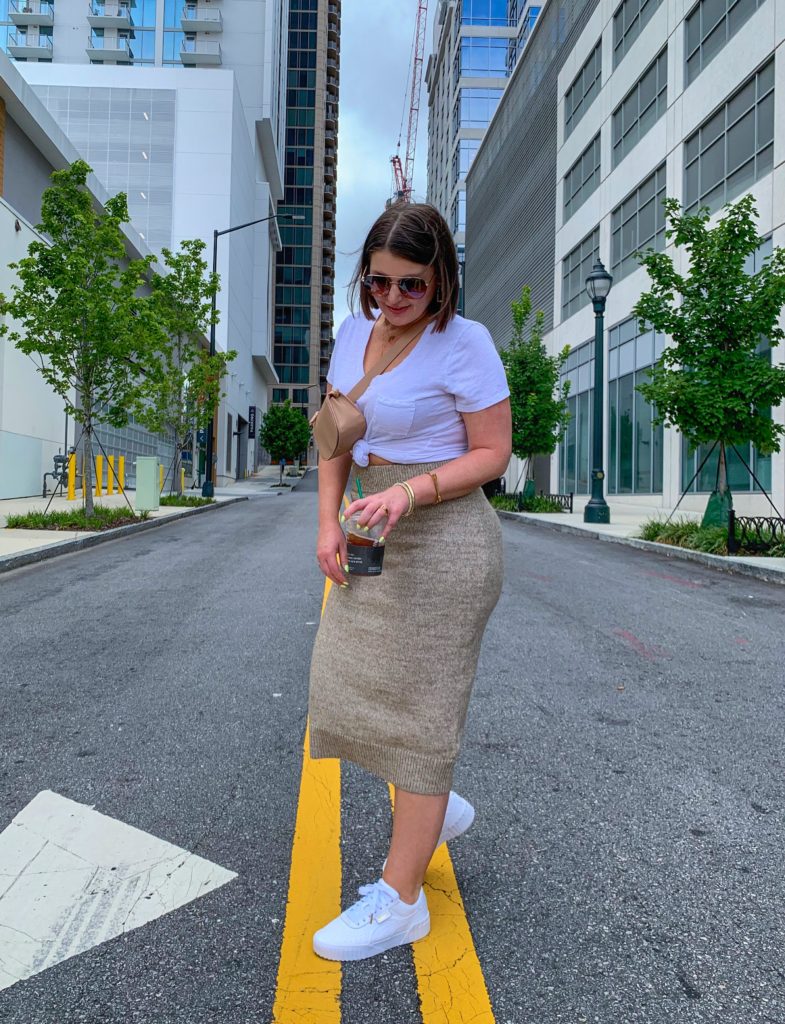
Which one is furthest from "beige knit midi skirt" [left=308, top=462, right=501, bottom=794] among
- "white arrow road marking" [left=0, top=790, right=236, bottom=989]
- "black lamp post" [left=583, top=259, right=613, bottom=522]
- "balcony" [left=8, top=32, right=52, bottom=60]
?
"balcony" [left=8, top=32, right=52, bottom=60]

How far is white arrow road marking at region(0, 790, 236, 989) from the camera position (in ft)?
6.91

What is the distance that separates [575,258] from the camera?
31734mm

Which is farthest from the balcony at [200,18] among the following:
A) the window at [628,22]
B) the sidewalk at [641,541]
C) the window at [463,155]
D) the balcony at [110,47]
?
the sidewalk at [641,541]

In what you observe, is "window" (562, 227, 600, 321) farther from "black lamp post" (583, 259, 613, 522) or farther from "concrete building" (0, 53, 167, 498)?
"concrete building" (0, 53, 167, 498)

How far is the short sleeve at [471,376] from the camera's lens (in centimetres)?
204

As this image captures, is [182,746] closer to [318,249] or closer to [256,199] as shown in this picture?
[256,199]

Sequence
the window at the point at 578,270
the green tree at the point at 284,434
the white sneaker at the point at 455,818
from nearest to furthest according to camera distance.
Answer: the white sneaker at the point at 455,818 → the window at the point at 578,270 → the green tree at the point at 284,434

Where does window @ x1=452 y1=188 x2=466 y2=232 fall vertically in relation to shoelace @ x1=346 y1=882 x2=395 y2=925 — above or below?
above

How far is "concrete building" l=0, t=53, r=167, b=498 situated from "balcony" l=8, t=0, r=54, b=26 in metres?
48.7

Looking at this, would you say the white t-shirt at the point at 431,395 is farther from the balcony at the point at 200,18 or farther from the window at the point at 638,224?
the balcony at the point at 200,18

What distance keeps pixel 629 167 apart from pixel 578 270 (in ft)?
18.1

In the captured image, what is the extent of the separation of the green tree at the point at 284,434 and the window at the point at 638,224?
4270 cm

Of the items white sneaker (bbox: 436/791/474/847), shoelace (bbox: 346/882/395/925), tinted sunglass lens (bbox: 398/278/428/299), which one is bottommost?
shoelace (bbox: 346/882/395/925)

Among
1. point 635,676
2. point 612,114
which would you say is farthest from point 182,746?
point 612,114
